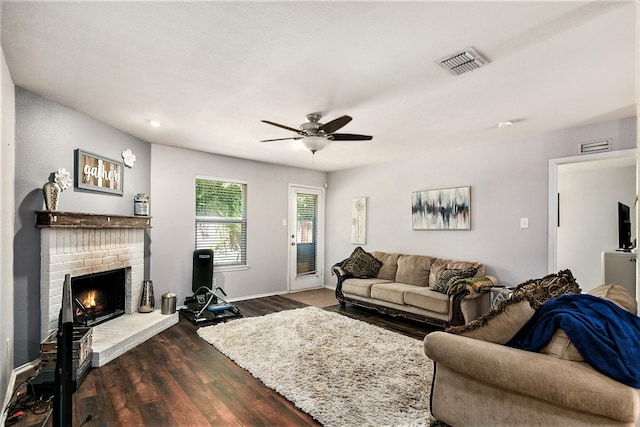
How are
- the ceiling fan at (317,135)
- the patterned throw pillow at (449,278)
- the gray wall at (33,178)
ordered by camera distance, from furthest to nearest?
the patterned throw pillow at (449,278) → the ceiling fan at (317,135) → the gray wall at (33,178)

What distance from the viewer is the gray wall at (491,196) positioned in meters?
4.00

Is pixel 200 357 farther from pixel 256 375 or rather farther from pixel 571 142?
pixel 571 142

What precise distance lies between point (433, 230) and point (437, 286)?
1149 mm

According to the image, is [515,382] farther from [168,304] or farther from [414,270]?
[168,304]

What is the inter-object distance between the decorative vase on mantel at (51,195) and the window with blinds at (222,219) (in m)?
2.32

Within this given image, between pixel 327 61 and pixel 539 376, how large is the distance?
226 centimetres

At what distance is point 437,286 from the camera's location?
4316 mm

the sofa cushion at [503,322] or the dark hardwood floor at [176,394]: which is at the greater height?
the sofa cushion at [503,322]

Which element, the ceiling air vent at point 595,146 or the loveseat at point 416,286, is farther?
the loveseat at point 416,286

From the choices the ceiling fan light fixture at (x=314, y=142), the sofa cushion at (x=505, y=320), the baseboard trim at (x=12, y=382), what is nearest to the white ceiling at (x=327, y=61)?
the ceiling fan light fixture at (x=314, y=142)

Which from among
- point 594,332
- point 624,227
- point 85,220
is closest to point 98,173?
point 85,220

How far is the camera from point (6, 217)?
97.6 inches

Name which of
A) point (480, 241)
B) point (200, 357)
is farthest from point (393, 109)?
point (200, 357)

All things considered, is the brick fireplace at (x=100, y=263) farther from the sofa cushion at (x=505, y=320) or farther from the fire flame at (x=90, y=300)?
the sofa cushion at (x=505, y=320)
